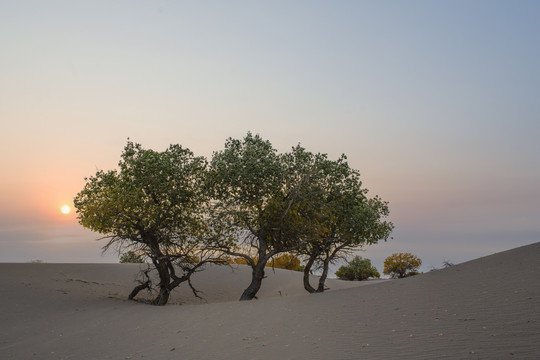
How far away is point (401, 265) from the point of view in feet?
208

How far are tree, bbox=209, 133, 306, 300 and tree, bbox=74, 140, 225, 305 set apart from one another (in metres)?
1.24

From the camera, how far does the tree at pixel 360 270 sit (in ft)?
212

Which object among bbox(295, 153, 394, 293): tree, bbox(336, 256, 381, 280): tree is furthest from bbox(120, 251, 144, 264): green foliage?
bbox(336, 256, 381, 280): tree

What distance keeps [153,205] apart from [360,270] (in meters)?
46.5

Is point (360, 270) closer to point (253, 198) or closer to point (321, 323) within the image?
point (253, 198)

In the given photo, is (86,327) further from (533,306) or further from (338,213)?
(533,306)

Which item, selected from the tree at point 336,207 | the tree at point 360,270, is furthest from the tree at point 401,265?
the tree at point 336,207

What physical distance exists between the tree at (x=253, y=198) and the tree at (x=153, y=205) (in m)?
1.24

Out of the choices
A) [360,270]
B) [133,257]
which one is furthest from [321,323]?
[360,270]

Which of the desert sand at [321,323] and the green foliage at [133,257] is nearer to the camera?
the desert sand at [321,323]

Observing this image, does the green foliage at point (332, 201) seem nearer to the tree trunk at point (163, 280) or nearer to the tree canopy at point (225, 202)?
the tree canopy at point (225, 202)

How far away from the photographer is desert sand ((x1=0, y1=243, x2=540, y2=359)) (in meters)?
10.9

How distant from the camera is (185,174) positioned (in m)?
26.4

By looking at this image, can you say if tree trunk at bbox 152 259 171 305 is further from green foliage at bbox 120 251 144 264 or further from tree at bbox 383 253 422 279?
tree at bbox 383 253 422 279
